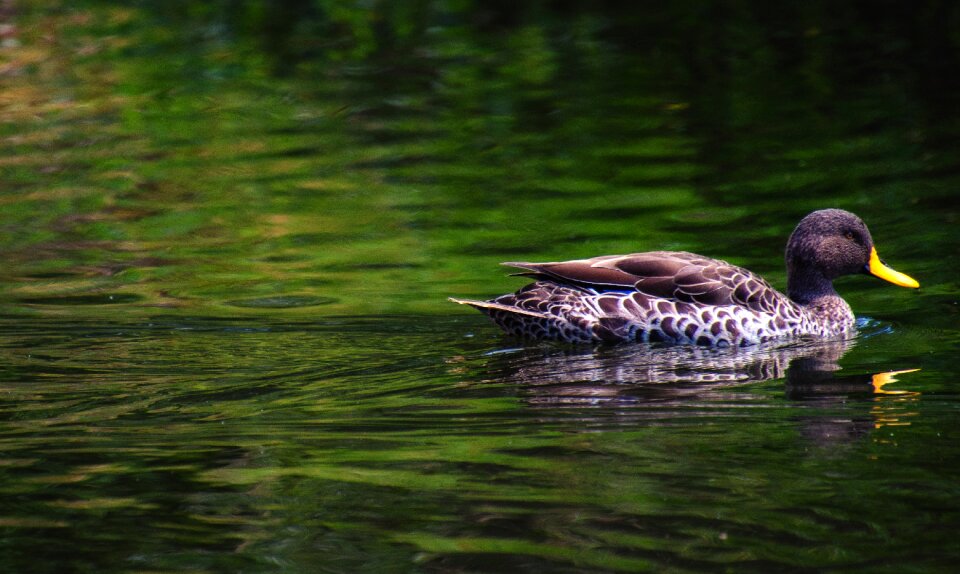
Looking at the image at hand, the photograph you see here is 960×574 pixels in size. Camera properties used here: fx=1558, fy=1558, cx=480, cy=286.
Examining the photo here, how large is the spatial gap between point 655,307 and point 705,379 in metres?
1.11

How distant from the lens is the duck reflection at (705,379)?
26.7ft

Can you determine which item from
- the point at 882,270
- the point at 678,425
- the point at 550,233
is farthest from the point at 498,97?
the point at 678,425

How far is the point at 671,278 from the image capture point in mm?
10008

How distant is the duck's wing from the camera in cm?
997

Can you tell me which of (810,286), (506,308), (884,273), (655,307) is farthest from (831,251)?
(506,308)

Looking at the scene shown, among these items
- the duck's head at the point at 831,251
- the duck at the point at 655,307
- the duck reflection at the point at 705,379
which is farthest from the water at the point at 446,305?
the duck's head at the point at 831,251

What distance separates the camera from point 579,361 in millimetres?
9453

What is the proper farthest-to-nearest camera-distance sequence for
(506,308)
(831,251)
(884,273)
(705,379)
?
(884,273)
(831,251)
(506,308)
(705,379)

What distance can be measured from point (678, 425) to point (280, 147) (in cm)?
1038

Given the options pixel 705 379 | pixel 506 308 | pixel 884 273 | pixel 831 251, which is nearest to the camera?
pixel 705 379

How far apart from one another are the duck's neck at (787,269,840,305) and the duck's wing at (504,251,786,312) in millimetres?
509

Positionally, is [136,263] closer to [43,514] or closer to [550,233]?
[550,233]

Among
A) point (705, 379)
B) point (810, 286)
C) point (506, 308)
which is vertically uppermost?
point (506, 308)

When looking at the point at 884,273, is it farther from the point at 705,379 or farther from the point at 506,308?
the point at 506,308
